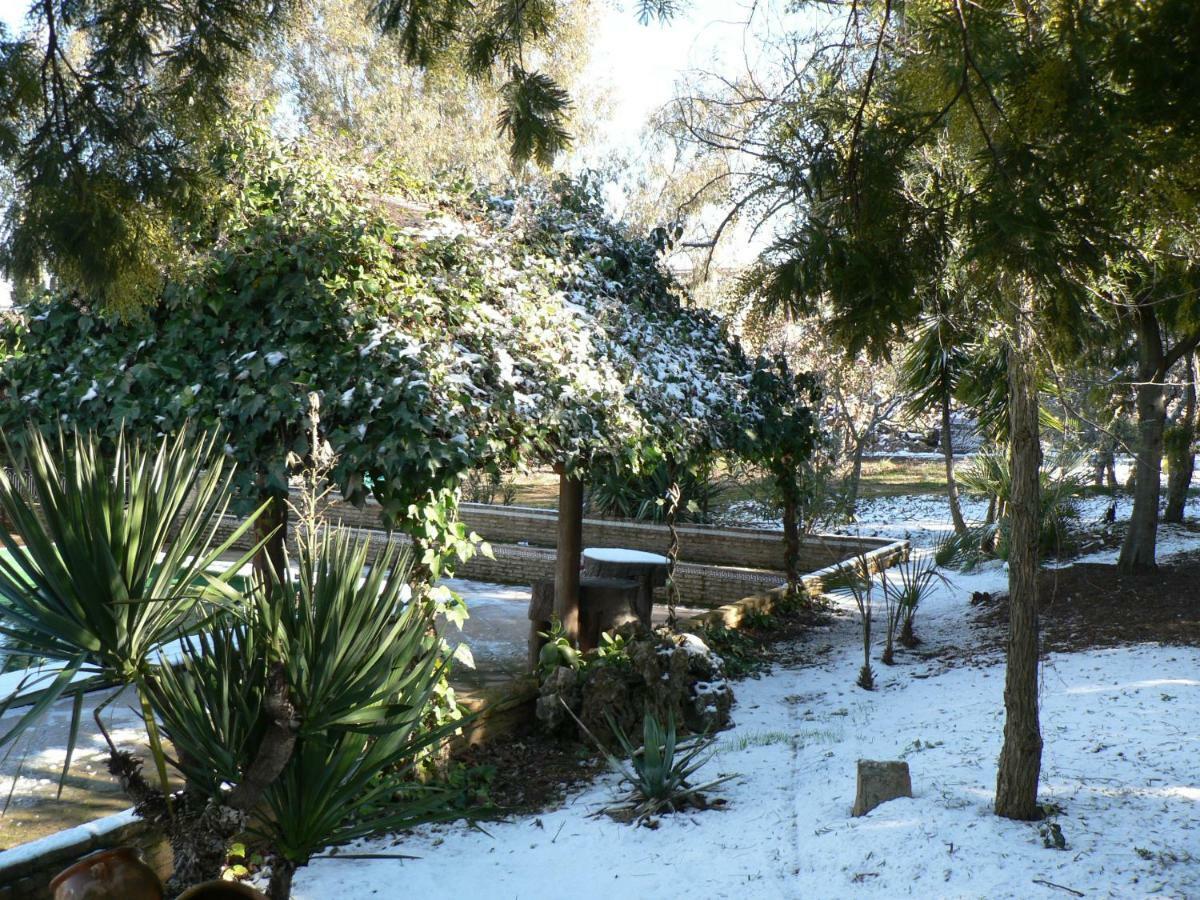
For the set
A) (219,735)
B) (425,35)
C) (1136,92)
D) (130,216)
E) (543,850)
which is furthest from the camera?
(543,850)

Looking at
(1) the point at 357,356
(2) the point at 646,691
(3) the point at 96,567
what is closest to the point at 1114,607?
(2) the point at 646,691

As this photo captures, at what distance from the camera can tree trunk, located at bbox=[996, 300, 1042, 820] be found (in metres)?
4.21

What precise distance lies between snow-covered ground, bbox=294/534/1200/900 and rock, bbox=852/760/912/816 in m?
0.06

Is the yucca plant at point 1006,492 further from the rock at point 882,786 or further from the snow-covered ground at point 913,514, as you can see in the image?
the rock at point 882,786

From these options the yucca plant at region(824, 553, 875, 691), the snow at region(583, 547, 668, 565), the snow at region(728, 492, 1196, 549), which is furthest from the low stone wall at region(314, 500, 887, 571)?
the snow at region(583, 547, 668, 565)

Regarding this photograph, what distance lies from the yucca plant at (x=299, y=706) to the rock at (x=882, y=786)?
219cm

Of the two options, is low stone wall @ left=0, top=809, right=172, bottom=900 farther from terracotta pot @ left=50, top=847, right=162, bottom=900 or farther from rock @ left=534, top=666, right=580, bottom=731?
rock @ left=534, top=666, right=580, bottom=731

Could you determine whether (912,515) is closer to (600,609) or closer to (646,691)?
(600,609)

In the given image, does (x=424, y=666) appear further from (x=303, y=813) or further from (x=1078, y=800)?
(x=1078, y=800)

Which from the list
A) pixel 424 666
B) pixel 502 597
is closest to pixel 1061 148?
pixel 424 666

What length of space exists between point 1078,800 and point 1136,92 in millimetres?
3248

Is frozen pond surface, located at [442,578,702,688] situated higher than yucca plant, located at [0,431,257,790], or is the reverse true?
yucca plant, located at [0,431,257,790]

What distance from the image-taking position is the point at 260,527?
583 centimetres

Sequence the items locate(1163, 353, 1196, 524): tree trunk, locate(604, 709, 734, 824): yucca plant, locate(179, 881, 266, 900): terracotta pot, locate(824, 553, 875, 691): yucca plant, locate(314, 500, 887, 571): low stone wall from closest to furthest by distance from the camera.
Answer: locate(179, 881, 266, 900): terracotta pot → locate(604, 709, 734, 824): yucca plant → locate(824, 553, 875, 691): yucca plant → locate(314, 500, 887, 571): low stone wall → locate(1163, 353, 1196, 524): tree trunk
